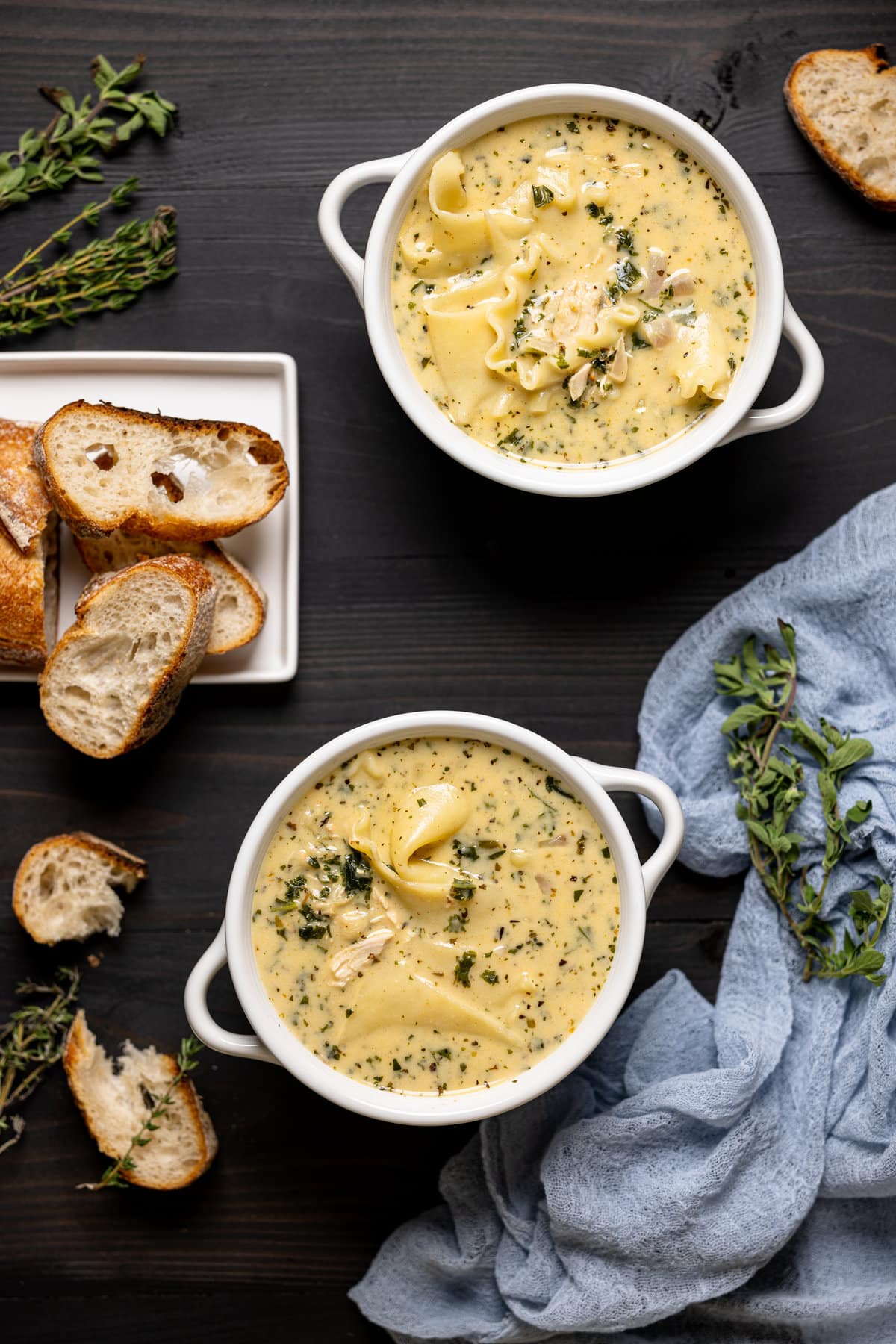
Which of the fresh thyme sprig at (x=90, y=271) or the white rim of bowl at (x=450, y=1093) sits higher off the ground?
the fresh thyme sprig at (x=90, y=271)

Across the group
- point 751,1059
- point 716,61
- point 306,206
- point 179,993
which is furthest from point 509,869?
point 716,61

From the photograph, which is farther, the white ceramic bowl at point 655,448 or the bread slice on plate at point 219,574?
the bread slice on plate at point 219,574

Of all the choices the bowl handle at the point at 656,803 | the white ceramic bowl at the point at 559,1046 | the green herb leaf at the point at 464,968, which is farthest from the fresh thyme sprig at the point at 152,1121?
the bowl handle at the point at 656,803

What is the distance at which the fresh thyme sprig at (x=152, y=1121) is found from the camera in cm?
223

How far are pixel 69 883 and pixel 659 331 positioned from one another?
152 centimetres

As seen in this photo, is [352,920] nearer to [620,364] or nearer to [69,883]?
[69,883]

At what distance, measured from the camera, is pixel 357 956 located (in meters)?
1.95

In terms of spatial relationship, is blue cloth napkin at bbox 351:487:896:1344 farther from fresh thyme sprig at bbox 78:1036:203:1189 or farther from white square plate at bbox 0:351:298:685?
white square plate at bbox 0:351:298:685

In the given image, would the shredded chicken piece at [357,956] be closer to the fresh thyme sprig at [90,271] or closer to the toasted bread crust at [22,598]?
the toasted bread crust at [22,598]

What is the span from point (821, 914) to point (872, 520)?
0.76 metres

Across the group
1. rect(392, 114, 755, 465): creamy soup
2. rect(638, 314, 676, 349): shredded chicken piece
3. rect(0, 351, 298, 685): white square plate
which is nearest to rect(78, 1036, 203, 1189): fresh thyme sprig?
rect(0, 351, 298, 685): white square plate

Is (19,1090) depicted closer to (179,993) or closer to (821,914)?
(179,993)

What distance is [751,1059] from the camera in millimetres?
2139

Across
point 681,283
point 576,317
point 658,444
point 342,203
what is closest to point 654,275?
point 681,283
